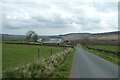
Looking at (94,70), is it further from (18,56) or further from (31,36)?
(31,36)

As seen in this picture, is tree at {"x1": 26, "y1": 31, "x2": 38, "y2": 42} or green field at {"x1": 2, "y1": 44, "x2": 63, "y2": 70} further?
tree at {"x1": 26, "y1": 31, "x2": 38, "y2": 42}

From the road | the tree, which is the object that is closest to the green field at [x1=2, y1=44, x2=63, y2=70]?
the road

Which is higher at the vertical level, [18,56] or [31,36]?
[31,36]

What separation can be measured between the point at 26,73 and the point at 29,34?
161730 mm

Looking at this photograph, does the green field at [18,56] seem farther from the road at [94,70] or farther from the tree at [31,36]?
the tree at [31,36]

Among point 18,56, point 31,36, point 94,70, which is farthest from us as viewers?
point 31,36

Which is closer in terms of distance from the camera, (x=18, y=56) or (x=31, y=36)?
(x=18, y=56)

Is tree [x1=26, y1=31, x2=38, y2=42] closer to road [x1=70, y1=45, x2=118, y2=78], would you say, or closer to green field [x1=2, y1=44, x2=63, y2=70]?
green field [x1=2, y1=44, x2=63, y2=70]

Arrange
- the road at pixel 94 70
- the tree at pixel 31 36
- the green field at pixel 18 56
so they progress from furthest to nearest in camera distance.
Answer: the tree at pixel 31 36, the green field at pixel 18 56, the road at pixel 94 70

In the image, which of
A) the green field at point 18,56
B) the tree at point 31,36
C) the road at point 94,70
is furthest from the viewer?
the tree at point 31,36

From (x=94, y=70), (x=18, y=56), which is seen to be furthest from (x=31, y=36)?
(x=94, y=70)

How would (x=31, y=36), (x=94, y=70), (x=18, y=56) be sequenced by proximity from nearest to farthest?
(x=94, y=70)
(x=18, y=56)
(x=31, y=36)

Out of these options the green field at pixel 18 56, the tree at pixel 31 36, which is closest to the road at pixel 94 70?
the green field at pixel 18 56

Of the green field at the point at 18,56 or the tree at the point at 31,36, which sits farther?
the tree at the point at 31,36
